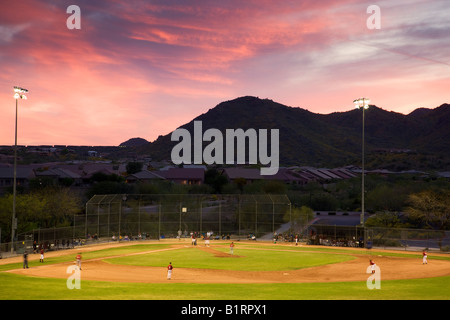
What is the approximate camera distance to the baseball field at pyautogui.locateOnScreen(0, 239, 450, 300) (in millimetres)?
22547

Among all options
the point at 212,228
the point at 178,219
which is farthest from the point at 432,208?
the point at 178,219

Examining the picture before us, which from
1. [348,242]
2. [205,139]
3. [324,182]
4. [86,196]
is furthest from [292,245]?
[205,139]

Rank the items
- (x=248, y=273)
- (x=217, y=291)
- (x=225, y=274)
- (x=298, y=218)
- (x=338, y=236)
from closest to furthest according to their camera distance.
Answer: (x=217, y=291)
(x=225, y=274)
(x=248, y=273)
(x=338, y=236)
(x=298, y=218)

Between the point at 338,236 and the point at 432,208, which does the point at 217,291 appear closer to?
the point at 338,236

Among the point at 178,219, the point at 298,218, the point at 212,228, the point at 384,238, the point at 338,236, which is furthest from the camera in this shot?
the point at 178,219

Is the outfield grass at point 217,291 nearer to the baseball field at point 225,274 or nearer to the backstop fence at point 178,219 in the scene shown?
the baseball field at point 225,274

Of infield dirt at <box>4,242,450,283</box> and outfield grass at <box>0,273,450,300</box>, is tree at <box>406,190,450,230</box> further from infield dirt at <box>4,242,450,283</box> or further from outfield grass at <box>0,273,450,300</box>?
outfield grass at <box>0,273,450,300</box>

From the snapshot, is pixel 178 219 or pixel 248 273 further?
pixel 178 219

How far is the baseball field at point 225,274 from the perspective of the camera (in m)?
22.5

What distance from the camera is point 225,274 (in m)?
32.3

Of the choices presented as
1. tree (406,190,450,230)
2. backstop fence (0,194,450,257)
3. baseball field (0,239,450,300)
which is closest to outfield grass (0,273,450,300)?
baseball field (0,239,450,300)

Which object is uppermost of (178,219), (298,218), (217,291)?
(298,218)

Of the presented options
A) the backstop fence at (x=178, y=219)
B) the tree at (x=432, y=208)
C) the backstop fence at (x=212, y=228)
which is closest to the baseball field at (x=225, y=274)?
the backstop fence at (x=212, y=228)
